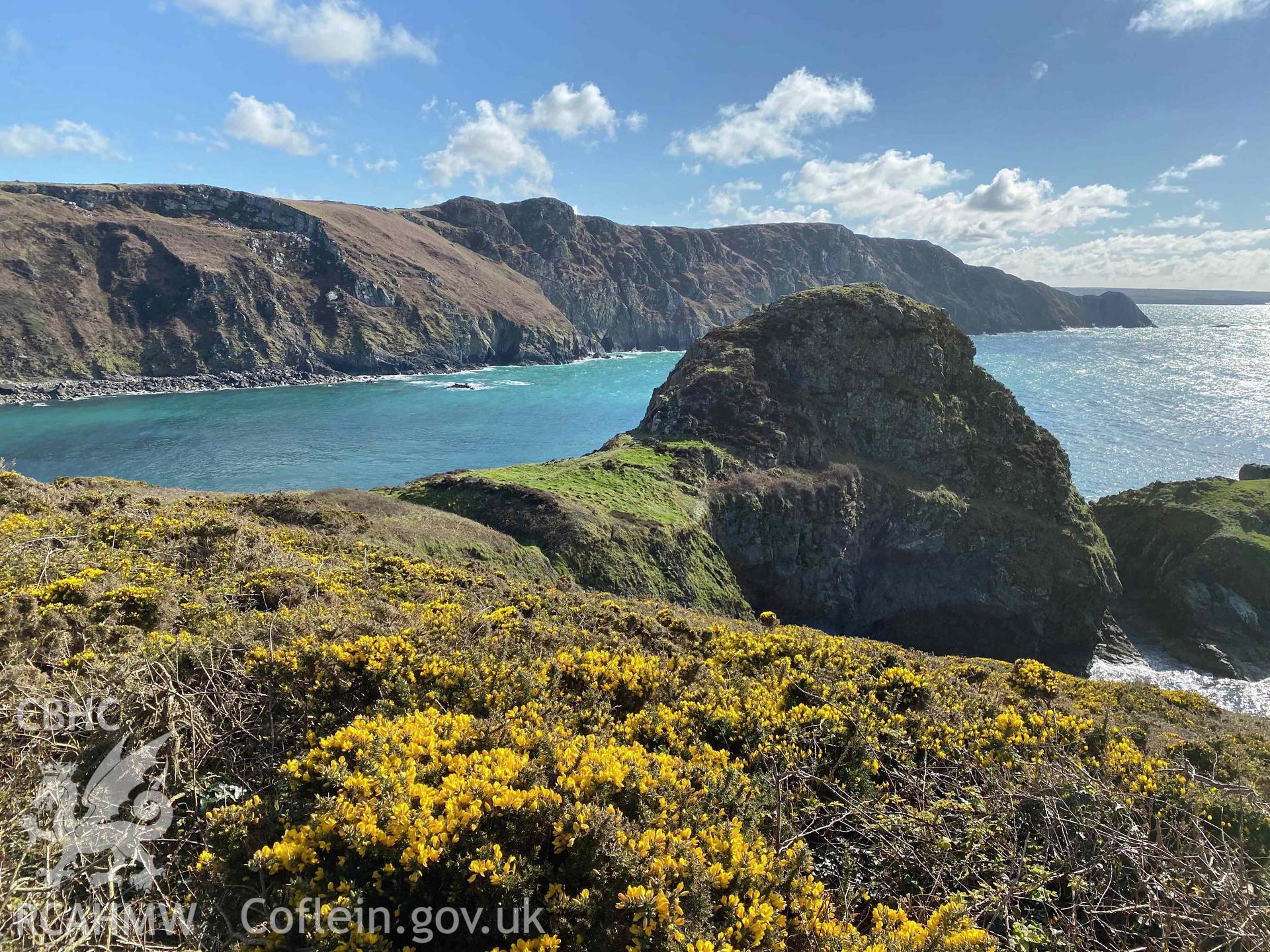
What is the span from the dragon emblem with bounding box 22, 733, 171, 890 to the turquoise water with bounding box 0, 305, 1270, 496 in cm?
6437

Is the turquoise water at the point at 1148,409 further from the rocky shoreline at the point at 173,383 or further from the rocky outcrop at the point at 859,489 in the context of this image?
the rocky shoreline at the point at 173,383

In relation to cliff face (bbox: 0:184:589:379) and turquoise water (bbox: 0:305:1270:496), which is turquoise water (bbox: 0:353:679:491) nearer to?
turquoise water (bbox: 0:305:1270:496)

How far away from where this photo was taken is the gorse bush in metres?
4.18

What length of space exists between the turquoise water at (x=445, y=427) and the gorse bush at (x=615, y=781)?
2459 inches

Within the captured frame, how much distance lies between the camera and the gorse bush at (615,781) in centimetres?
418

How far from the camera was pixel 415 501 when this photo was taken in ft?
117

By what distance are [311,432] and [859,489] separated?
74.1m

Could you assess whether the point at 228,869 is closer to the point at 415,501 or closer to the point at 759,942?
the point at 759,942

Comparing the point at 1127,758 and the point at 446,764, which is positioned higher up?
the point at 446,764

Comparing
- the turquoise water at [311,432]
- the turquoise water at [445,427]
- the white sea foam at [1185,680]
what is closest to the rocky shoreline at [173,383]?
the turquoise water at [311,432]

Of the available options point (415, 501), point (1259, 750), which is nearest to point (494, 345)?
point (415, 501)

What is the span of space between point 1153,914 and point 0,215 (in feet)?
664

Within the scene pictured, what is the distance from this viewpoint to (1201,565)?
49.8 metres

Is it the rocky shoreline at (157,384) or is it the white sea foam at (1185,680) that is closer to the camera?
the white sea foam at (1185,680)
